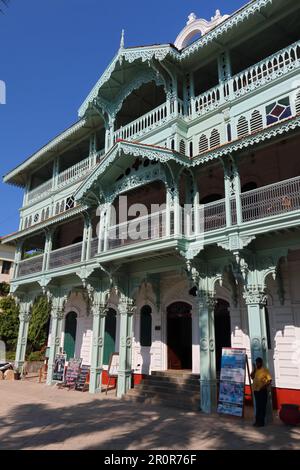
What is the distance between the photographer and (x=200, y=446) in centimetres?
769

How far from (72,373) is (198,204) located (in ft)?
31.4

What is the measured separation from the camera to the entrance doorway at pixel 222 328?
13.7m

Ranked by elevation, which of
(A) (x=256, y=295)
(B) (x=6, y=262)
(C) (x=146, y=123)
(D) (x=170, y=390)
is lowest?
(D) (x=170, y=390)

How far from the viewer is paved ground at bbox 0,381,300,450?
308 inches

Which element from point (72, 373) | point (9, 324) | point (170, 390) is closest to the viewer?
point (170, 390)

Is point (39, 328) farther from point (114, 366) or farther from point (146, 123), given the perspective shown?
point (146, 123)

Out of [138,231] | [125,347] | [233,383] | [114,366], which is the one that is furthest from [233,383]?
[138,231]

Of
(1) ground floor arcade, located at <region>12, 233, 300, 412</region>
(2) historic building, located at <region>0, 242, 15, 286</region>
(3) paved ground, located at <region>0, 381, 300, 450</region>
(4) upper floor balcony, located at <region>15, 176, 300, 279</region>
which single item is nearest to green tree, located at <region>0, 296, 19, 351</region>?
(2) historic building, located at <region>0, 242, 15, 286</region>

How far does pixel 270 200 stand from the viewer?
1100 cm

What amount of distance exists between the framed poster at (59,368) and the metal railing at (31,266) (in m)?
4.94

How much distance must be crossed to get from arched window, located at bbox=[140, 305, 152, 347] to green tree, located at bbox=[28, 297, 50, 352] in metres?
11.5

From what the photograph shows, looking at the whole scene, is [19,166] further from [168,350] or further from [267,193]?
[267,193]

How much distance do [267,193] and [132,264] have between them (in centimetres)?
601
